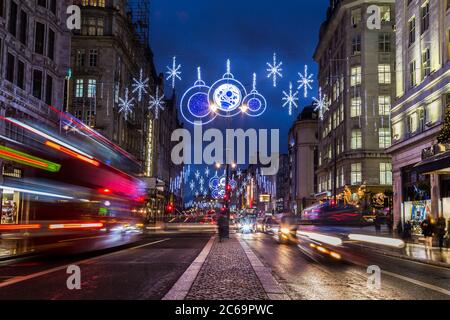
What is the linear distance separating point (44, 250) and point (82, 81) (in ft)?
157

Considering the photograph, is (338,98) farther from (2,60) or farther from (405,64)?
(2,60)

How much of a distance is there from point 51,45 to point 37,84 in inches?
165

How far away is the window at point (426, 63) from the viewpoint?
3915cm

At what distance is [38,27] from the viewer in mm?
39938

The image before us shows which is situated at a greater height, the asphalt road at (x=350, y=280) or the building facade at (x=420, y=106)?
the building facade at (x=420, y=106)

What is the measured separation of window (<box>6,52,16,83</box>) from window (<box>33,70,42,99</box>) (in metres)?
3.58

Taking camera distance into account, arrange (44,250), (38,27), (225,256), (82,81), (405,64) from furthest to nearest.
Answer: (82,81)
(405,64)
(38,27)
(225,256)
(44,250)

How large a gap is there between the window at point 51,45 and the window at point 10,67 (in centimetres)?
610

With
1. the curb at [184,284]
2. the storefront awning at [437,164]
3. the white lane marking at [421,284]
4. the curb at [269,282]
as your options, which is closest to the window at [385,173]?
the storefront awning at [437,164]

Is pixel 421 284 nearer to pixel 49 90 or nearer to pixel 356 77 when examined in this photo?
pixel 49 90

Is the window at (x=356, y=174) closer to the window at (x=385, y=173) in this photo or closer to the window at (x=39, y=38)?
the window at (x=385, y=173)

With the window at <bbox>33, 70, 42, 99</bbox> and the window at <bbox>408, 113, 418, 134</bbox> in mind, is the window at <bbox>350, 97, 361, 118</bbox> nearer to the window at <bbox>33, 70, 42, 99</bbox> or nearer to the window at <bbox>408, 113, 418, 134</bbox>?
the window at <bbox>408, 113, 418, 134</bbox>

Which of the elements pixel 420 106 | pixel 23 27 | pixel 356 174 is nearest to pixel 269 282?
pixel 23 27
